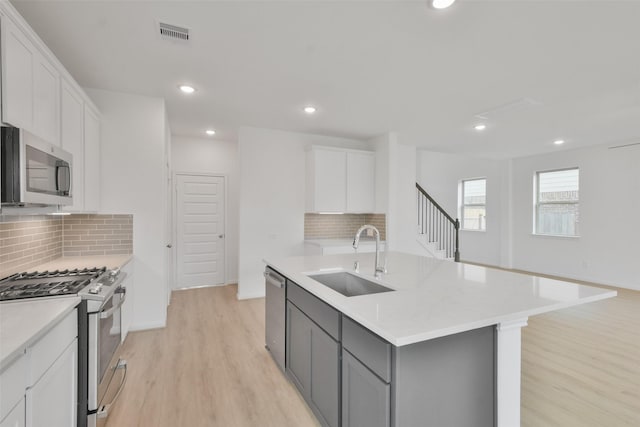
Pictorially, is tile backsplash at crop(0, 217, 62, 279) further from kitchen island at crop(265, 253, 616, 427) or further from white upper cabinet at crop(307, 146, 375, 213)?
white upper cabinet at crop(307, 146, 375, 213)

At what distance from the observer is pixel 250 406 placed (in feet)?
7.04

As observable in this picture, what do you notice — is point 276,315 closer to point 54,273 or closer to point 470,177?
point 54,273

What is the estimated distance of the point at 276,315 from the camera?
8.66 feet

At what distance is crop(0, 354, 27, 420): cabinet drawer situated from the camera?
1056mm

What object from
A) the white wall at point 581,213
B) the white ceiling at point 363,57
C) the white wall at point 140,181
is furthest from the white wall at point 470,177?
the white wall at point 140,181

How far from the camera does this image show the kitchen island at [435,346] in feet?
4.15

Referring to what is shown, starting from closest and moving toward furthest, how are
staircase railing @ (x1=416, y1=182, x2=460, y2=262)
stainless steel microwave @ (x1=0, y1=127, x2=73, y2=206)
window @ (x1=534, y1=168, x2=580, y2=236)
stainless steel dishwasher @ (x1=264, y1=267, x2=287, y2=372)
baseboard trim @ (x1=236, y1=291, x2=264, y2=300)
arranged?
1. stainless steel microwave @ (x1=0, y1=127, x2=73, y2=206)
2. stainless steel dishwasher @ (x1=264, y1=267, x2=287, y2=372)
3. baseboard trim @ (x1=236, y1=291, x2=264, y2=300)
4. window @ (x1=534, y1=168, x2=580, y2=236)
5. staircase railing @ (x1=416, y1=182, x2=460, y2=262)

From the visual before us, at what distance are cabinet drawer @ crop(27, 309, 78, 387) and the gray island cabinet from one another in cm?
134

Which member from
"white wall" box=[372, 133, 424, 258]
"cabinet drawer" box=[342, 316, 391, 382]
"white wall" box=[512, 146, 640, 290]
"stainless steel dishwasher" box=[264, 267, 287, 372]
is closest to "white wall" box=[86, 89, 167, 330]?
"stainless steel dishwasher" box=[264, 267, 287, 372]

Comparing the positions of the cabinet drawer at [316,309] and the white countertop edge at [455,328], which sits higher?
the white countertop edge at [455,328]

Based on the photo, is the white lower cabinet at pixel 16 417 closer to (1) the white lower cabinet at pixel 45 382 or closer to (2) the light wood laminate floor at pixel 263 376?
(1) the white lower cabinet at pixel 45 382

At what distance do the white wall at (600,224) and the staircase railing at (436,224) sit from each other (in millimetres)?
1835

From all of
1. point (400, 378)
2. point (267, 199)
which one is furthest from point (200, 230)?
point (400, 378)

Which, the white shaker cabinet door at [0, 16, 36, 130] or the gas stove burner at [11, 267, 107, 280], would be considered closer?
the white shaker cabinet door at [0, 16, 36, 130]
